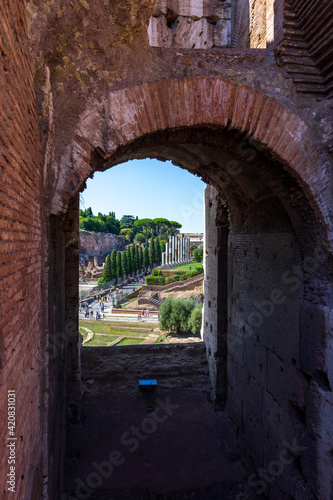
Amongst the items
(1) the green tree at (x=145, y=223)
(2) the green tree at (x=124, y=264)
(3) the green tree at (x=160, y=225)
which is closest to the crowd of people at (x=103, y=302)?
(2) the green tree at (x=124, y=264)

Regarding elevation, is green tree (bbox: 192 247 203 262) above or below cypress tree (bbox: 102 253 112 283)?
above

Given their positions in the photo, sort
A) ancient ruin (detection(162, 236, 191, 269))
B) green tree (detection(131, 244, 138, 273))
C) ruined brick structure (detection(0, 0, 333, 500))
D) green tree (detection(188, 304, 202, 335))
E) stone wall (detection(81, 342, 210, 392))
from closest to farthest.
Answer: ruined brick structure (detection(0, 0, 333, 500)) → stone wall (detection(81, 342, 210, 392)) → green tree (detection(188, 304, 202, 335)) → green tree (detection(131, 244, 138, 273)) → ancient ruin (detection(162, 236, 191, 269))

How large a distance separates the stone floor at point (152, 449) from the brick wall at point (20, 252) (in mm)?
2992

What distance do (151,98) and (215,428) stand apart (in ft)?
19.2

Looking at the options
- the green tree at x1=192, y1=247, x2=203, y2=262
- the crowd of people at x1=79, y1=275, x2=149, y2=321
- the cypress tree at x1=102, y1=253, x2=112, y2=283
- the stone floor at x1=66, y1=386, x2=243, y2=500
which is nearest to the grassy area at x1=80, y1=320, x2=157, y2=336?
the crowd of people at x1=79, y1=275, x2=149, y2=321

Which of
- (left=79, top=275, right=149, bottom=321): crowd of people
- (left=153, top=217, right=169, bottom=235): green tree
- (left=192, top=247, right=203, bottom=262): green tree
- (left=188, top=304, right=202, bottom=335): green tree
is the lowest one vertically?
(left=79, top=275, right=149, bottom=321): crowd of people

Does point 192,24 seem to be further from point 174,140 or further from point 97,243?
point 97,243

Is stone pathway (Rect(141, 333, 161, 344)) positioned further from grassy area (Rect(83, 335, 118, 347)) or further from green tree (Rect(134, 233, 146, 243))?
green tree (Rect(134, 233, 146, 243))

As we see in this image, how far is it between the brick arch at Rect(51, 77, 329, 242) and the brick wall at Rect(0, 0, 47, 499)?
1.45 feet

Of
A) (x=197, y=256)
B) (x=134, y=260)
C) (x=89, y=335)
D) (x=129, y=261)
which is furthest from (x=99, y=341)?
(x=197, y=256)

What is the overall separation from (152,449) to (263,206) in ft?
15.1

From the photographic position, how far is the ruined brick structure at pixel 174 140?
6.84ft

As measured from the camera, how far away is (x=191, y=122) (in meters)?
3.23

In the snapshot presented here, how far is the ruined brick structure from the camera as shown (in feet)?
6.84
